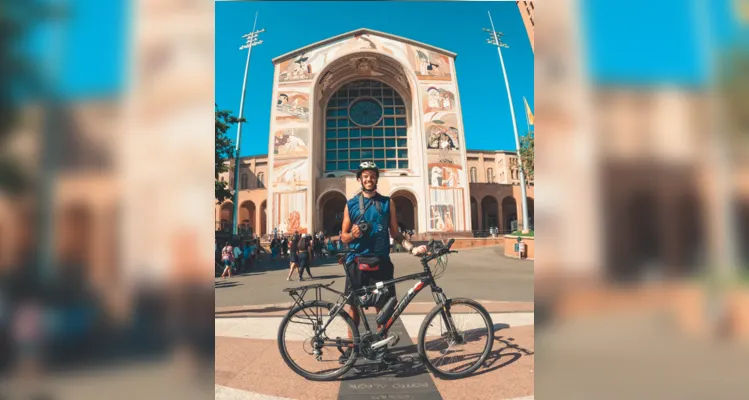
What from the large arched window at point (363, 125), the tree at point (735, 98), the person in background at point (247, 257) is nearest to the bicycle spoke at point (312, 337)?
the tree at point (735, 98)

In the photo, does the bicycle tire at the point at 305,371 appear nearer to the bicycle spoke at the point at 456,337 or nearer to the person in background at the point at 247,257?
the bicycle spoke at the point at 456,337

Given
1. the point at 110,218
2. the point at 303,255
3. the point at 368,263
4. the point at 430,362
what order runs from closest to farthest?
the point at 110,218, the point at 430,362, the point at 368,263, the point at 303,255

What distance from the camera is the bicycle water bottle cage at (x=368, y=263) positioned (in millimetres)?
2994

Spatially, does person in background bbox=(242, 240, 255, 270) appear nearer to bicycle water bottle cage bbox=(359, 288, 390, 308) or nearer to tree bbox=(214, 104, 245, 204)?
tree bbox=(214, 104, 245, 204)

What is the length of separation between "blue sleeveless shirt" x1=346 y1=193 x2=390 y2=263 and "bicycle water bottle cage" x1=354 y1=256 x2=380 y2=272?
47 millimetres

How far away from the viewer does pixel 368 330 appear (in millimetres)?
2861

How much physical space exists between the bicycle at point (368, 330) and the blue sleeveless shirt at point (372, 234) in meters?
0.32

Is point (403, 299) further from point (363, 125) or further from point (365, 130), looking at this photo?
point (365, 130)

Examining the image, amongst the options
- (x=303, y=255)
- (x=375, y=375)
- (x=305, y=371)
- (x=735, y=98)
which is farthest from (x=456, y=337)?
(x=303, y=255)

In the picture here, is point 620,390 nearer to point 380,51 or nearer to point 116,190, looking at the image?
point 116,190

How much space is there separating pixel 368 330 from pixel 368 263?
524 mm

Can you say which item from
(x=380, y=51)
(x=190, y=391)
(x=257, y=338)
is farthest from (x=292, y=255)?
(x=380, y=51)

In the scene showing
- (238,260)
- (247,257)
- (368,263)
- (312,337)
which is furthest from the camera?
(247,257)

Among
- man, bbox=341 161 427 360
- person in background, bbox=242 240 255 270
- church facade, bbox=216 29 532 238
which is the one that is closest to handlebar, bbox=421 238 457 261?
man, bbox=341 161 427 360
